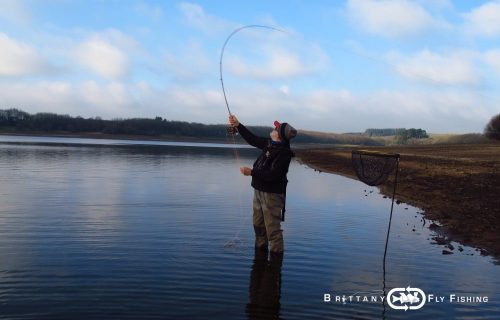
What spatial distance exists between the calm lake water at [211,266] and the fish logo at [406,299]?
0.11 meters

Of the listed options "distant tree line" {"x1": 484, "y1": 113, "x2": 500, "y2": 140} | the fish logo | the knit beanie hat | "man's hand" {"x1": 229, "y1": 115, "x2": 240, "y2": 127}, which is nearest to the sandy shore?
the fish logo

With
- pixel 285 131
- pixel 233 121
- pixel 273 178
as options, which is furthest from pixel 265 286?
pixel 233 121

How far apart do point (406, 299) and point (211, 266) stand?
3139 mm

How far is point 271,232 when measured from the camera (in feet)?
28.3

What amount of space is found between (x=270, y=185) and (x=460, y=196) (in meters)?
12.1

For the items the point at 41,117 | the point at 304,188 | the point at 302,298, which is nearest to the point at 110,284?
the point at 302,298

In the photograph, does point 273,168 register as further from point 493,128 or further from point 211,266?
point 493,128

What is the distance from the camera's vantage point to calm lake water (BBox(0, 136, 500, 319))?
253 inches

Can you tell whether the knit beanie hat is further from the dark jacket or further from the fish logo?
the fish logo

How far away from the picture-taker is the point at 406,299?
7051 mm

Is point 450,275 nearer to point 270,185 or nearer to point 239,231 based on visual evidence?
point 270,185

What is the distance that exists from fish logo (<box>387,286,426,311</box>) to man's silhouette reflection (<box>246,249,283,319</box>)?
1.58m

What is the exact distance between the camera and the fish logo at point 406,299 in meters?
6.74

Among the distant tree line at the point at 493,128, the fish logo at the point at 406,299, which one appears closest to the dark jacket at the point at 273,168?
the fish logo at the point at 406,299
